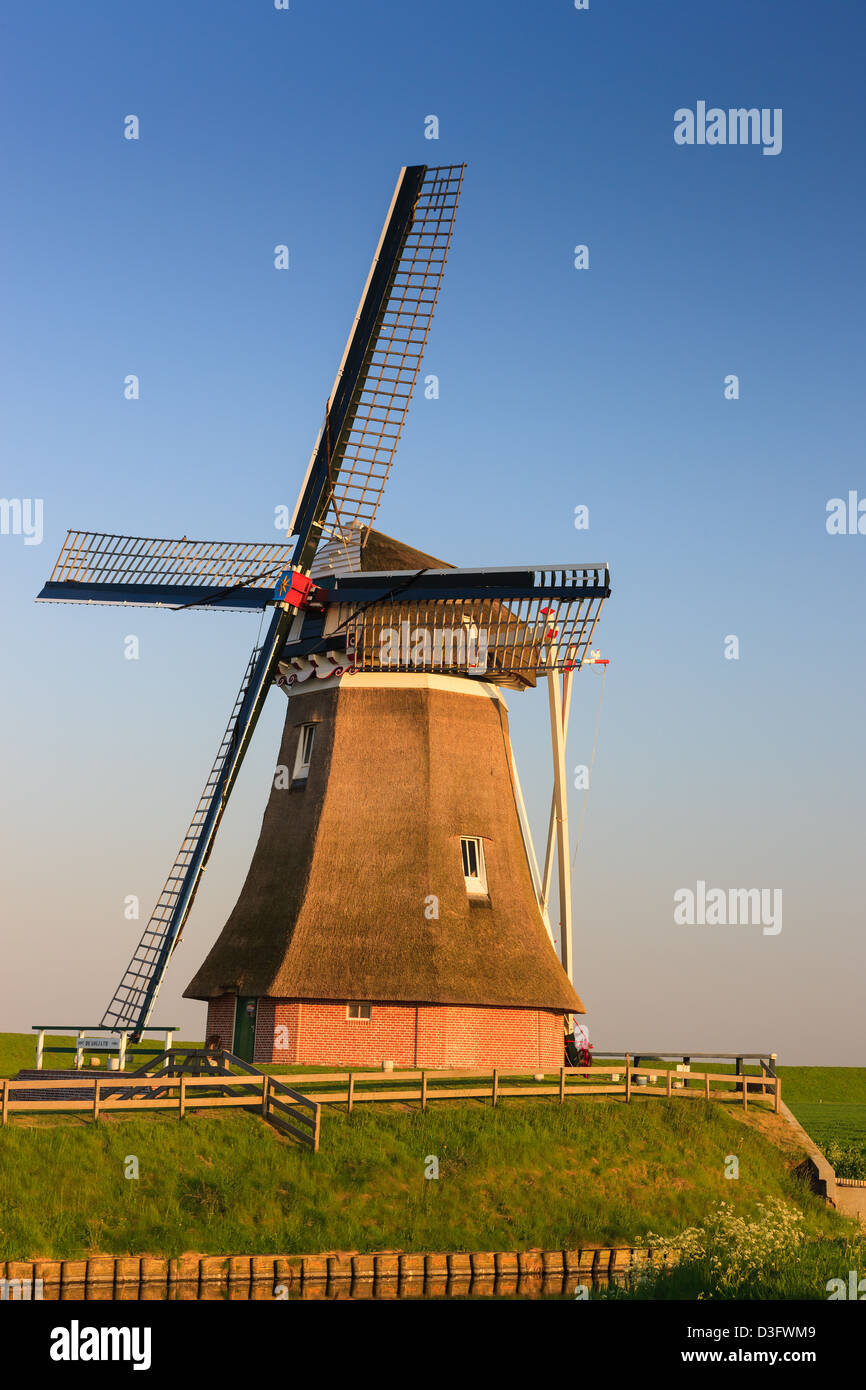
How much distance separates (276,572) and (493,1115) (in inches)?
534

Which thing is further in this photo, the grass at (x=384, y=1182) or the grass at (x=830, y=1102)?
the grass at (x=830, y=1102)

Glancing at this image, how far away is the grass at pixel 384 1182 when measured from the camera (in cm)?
2025

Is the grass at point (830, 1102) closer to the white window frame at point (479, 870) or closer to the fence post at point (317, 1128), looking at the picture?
the white window frame at point (479, 870)

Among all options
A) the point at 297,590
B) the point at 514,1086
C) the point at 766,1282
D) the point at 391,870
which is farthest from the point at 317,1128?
the point at 297,590

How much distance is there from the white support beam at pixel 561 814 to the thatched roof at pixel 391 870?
18.9 inches

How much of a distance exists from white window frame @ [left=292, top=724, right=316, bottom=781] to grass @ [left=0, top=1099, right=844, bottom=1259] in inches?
381

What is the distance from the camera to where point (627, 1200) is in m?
24.3

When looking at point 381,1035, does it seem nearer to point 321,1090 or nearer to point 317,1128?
point 321,1090

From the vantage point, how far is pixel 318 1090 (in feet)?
88.9

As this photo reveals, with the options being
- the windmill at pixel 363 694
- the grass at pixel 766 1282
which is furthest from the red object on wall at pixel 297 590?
the grass at pixel 766 1282

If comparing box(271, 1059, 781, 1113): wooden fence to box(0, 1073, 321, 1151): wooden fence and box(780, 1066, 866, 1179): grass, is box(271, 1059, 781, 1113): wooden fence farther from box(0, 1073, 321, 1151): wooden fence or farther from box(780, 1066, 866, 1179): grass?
box(780, 1066, 866, 1179): grass

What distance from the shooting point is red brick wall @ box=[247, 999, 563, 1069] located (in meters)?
29.7

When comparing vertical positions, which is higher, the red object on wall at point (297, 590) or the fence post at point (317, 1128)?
the red object on wall at point (297, 590)
